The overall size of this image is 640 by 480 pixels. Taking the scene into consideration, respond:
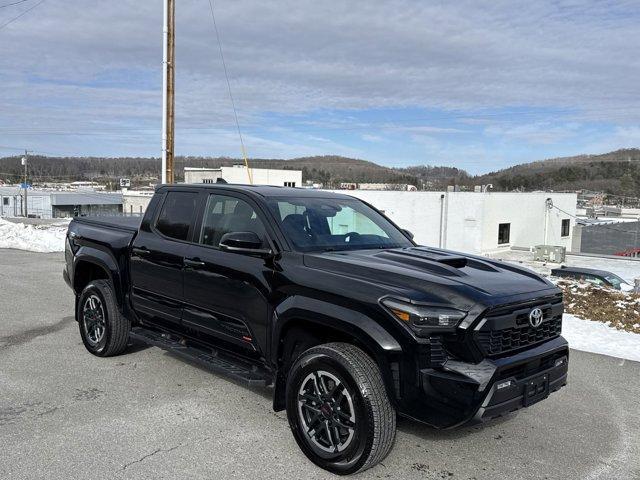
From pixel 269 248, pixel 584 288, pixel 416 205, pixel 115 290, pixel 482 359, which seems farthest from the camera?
pixel 416 205

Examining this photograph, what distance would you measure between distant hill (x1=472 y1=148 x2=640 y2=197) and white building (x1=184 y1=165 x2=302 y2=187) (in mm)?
28527

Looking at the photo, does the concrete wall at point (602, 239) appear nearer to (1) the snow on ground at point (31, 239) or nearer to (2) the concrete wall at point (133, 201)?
(1) the snow on ground at point (31, 239)

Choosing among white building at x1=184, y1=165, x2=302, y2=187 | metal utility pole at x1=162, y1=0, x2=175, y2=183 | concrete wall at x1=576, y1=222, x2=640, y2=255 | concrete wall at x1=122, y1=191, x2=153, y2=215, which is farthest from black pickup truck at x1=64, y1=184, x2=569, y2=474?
concrete wall at x1=122, y1=191, x2=153, y2=215

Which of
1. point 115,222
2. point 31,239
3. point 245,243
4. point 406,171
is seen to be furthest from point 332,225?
point 406,171

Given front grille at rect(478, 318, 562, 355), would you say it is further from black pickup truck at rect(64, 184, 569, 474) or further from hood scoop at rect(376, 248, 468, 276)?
hood scoop at rect(376, 248, 468, 276)

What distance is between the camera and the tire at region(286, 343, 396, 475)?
3514 mm

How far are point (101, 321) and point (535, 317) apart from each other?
4342mm

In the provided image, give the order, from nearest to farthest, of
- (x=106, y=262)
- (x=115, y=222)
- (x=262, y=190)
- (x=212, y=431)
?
(x=212, y=431), (x=262, y=190), (x=106, y=262), (x=115, y=222)

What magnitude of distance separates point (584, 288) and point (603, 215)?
81.3 meters

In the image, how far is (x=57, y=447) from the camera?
3965mm

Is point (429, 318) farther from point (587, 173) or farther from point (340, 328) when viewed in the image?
point (587, 173)

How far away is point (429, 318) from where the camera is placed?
3.40m

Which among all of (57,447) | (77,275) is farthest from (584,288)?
(57,447)

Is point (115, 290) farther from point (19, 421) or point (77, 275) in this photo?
point (19, 421)
